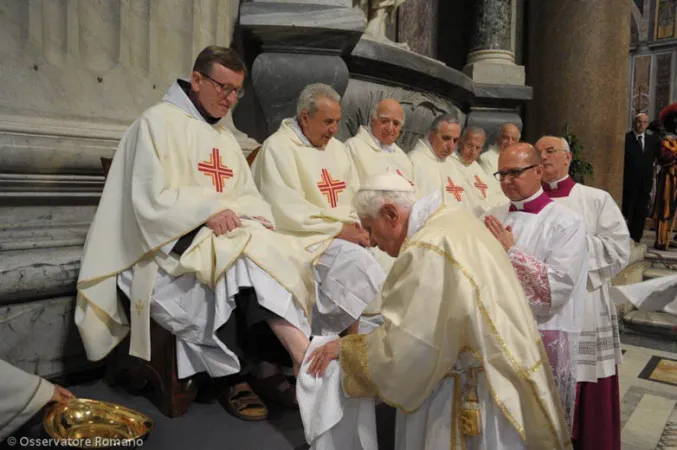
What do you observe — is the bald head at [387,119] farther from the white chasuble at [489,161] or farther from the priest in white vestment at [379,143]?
the white chasuble at [489,161]

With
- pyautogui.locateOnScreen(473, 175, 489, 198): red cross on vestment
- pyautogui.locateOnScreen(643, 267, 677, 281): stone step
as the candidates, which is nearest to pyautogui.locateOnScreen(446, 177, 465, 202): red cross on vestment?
pyautogui.locateOnScreen(473, 175, 489, 198): red cross on vestment

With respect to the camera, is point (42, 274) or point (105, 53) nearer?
point (42, 274)

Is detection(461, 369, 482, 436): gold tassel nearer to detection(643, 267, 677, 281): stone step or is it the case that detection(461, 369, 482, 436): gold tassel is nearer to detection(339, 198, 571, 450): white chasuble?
detection(339, 198, 571, 450): white chasuble

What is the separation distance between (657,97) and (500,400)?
15501mm

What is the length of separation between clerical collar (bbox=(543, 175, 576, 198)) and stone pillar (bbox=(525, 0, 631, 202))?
4.21 meters

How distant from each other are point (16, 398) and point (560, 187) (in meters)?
2.78

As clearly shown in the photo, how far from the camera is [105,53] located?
10.6ft

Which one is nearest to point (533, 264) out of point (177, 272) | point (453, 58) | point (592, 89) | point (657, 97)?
point (177, 272)

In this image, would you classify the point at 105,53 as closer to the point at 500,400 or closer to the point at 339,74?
the point at 339,74

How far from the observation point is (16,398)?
6.01 ft

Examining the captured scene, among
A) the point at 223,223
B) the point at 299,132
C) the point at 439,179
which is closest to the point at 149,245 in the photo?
the point at 223,223

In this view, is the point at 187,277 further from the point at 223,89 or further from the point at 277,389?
the point at 223,89

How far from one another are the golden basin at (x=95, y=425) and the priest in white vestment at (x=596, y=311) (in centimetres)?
200

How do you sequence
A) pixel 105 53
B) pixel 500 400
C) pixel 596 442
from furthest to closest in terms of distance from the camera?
1. pixel 105 53
2. pixel 596 442
3. pixel 500 400
